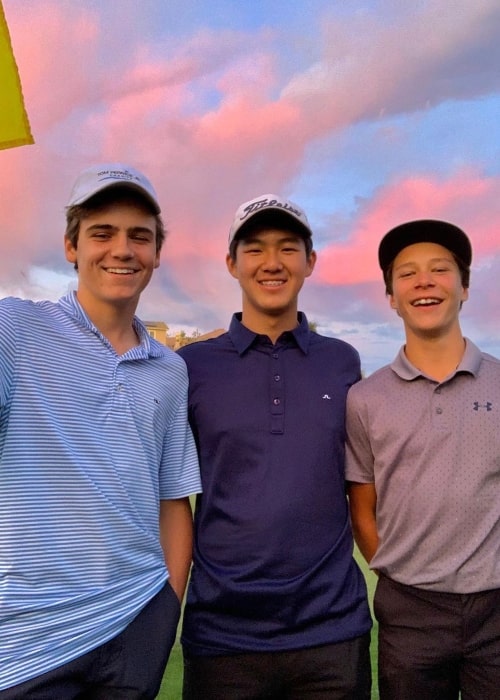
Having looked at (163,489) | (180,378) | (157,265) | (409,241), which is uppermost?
(409,241)

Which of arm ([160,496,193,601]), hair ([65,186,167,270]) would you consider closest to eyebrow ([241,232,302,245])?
hair ([65,186,167,270])

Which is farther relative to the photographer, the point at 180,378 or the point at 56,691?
the point at 180,378

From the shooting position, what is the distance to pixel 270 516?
2660 mm

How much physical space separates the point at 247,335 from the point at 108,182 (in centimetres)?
89

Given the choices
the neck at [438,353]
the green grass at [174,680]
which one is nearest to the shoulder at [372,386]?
the neck at [438,353]

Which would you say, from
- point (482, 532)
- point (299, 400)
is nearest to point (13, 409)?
point (299, 400)

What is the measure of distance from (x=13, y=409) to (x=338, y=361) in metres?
1.51

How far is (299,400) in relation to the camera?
2.85 m

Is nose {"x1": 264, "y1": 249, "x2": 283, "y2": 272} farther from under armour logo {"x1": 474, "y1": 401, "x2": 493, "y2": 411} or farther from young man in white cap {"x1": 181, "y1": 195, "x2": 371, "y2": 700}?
under armour logo {"x1": 474, "y1": 401, "x2": 493, "y2": 411}

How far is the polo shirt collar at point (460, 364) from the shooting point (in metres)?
2.92

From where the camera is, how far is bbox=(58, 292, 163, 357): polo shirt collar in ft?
8.00

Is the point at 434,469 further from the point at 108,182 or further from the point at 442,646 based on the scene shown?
the point at 108,182

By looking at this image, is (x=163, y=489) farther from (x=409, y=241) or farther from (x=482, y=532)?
(x=409, y=241)

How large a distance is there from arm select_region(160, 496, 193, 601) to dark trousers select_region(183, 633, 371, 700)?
36 centimetres
